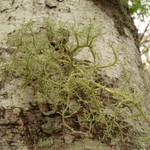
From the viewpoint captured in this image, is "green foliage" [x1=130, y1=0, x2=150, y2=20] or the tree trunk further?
"green foliage" [x1=130, y1=0, x2=150, y2=20]

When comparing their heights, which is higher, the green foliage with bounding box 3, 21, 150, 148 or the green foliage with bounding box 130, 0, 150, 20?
the green foliage with bounding box 130, 0, 150, 20

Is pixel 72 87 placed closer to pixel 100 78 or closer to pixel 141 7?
pixel 100 78

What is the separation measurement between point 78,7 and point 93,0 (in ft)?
0.34

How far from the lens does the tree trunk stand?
0.83 meters

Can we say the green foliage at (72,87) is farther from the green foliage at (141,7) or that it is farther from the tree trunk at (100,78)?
the green foliage at (141,7)

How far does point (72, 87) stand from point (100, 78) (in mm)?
140

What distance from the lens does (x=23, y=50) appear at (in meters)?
0.89

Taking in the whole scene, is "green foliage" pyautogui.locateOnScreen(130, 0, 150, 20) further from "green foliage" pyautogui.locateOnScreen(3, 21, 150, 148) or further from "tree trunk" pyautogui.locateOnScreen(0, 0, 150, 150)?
"green foliage" pyautogui.locateOnScreen(3, 21, 150, 148)

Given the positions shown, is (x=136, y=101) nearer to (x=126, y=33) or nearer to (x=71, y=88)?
(x=71, y=88)

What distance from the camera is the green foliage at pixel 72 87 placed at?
0.85 meters

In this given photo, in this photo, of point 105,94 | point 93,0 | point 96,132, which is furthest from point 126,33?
point 96,132

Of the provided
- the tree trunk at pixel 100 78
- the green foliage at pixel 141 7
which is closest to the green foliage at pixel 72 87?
the tree trunk at pixel 100 78

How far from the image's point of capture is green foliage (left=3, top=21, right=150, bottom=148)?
0.85m

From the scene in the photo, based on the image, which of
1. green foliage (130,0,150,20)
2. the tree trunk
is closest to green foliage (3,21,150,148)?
the tree trunk
